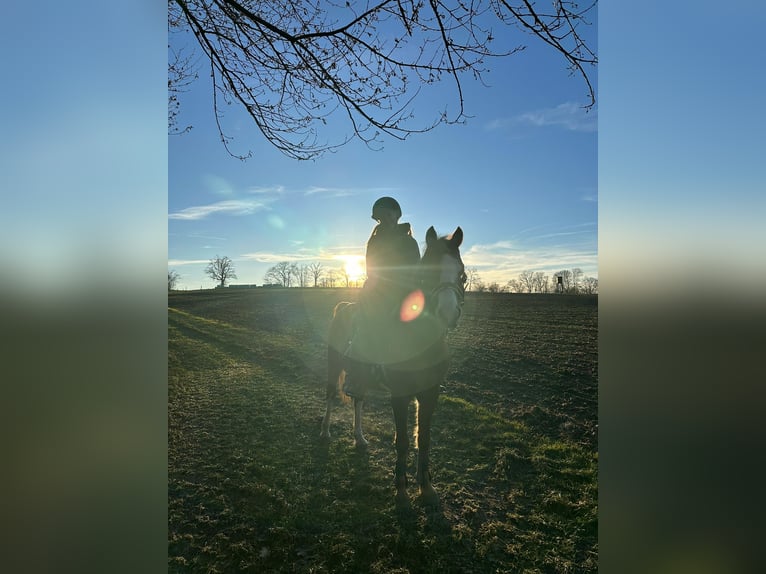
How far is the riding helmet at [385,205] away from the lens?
3953 mm

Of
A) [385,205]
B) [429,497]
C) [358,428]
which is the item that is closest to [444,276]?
[385,205]

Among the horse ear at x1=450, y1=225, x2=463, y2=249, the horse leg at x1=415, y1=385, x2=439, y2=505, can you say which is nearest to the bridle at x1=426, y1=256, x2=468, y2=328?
the horse ear at x1=450, y1=225, x2=463, y2=249

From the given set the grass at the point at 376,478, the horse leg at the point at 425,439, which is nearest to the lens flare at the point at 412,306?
the horse leg at the point at 425,439

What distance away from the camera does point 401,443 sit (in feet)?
12.7

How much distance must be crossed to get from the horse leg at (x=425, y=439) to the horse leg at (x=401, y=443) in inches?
6.0

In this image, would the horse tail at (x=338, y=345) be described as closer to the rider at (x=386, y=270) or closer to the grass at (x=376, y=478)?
the grass at (x=376, y=478)

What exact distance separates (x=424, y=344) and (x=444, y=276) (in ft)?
2.40

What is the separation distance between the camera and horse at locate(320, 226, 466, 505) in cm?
341

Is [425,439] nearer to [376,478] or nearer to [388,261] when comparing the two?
[376,478]
